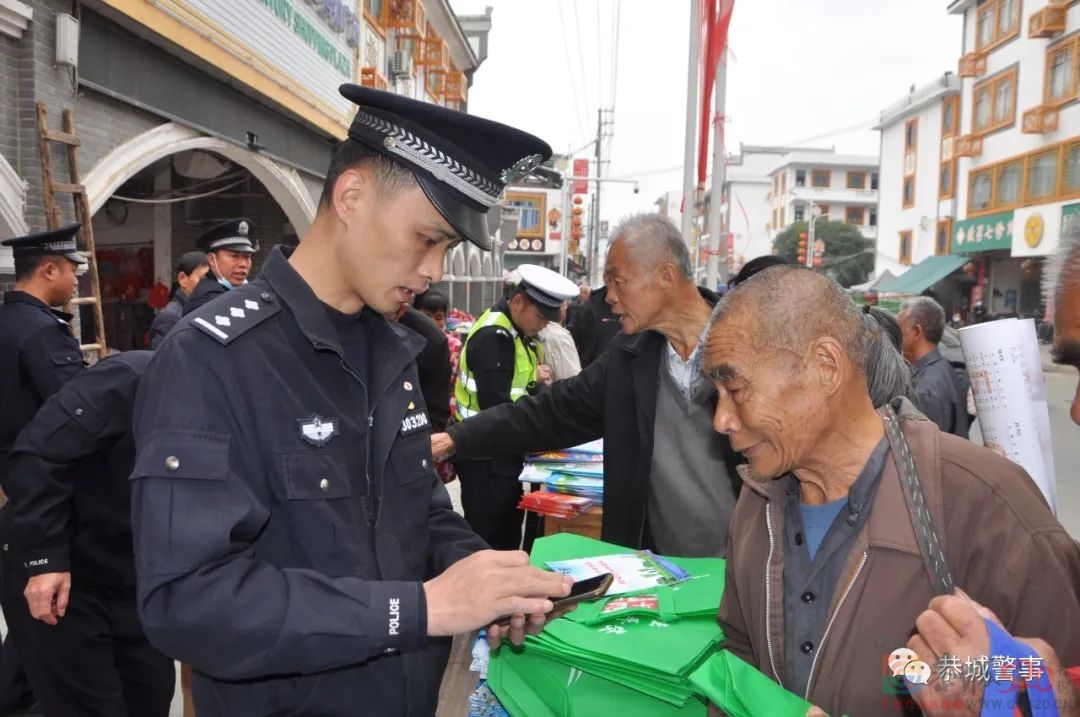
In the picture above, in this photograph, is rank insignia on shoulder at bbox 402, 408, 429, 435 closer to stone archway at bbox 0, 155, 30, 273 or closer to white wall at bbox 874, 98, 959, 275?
stone archway at bbox 0, 155, 30, 273

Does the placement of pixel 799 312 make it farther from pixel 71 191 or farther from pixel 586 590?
pixel 71 191

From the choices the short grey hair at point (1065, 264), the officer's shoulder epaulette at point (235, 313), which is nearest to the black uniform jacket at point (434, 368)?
the officer's shoulder epaulette at point (235, 313)

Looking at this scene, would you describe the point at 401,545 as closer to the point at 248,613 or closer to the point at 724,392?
the point at 248,613

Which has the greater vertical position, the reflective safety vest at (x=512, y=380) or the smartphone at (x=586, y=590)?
the reflective safety vest at (x=512, y=380)

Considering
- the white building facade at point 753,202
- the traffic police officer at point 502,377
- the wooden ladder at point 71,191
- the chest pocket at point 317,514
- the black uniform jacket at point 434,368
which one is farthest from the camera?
the white building facade at point 753,202

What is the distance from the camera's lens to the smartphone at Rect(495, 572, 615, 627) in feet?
5.74

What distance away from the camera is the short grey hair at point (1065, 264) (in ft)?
5.39

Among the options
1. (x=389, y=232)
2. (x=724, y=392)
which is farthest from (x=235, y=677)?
(x=724, y=392)

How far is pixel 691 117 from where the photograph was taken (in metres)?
8.02

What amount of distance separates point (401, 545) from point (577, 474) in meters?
2.13

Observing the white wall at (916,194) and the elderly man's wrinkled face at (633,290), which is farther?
the white wall at (916,194)

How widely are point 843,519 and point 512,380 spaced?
356 centimetres

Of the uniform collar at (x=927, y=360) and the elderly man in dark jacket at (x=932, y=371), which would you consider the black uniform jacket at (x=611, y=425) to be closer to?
the elderly man in dark jacket at (x=932, y=371)

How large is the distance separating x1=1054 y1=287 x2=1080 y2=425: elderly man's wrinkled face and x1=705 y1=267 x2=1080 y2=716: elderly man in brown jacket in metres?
0.35
